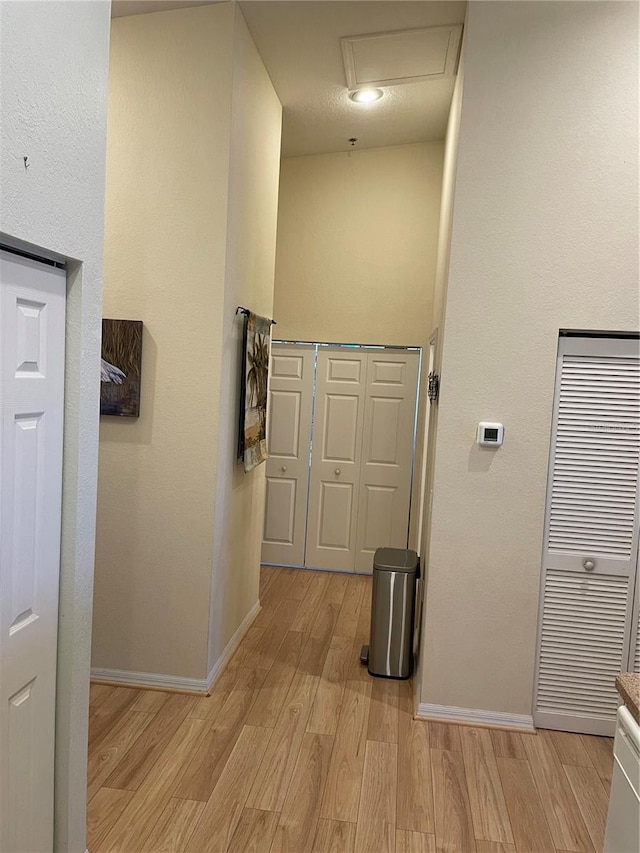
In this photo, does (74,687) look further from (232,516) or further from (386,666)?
(386,666)

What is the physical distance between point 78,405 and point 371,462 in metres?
3.65

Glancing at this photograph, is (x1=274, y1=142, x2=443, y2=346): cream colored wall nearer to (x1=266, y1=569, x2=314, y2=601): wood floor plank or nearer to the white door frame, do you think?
(x1=266, y1=569, x2=314, y2=601): wood floor plank

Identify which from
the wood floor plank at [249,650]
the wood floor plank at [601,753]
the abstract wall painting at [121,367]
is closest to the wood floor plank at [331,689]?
the wood floor plank at [249,650]

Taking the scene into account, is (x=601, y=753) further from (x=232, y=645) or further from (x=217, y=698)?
(x=232, y=645)

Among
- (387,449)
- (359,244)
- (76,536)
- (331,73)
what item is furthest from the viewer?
(387,449)

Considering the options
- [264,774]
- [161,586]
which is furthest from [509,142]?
[264,774]

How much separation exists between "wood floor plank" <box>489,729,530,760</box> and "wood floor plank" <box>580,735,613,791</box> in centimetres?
30

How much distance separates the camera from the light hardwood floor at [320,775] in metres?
2.22

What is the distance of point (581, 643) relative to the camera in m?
3.00

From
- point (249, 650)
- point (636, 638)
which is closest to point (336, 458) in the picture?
point (249, 650)

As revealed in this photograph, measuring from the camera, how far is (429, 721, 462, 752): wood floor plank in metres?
2.83

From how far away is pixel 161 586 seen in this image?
10.5ft

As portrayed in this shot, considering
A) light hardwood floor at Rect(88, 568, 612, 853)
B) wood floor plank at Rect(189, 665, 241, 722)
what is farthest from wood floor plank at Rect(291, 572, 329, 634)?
wood floor plank at Rect(189, 665, 241, 722)

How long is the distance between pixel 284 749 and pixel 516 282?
7.62 ft
